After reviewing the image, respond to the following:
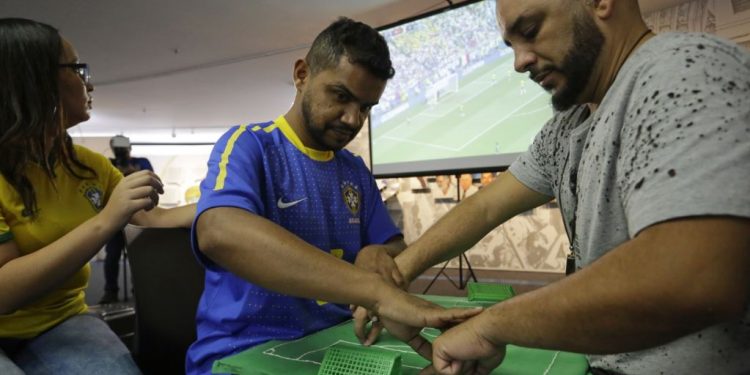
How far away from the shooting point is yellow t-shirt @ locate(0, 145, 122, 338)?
1.16 metres

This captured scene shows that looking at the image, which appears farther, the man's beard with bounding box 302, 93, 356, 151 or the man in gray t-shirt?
the man's beard with bounding box 302, 93, 356, 151

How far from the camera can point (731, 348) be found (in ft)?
2.05

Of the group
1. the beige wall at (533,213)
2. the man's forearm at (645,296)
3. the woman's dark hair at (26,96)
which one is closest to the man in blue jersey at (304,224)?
the man's forearm at (645,296)

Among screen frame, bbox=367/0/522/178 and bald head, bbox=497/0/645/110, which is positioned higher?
bald head, bbox=497/0/645/110

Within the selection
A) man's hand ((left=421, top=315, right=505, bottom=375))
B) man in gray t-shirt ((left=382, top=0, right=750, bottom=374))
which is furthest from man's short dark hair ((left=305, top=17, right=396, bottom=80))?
man's hand ((left=421, top=315, right=505, bottom=375))

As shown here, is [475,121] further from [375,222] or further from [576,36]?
[576,36]

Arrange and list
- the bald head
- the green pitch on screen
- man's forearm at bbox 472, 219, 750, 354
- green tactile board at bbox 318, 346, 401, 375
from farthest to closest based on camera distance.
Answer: the green pitch on screen
the bald head
green tactile board at bbox 318, 346, 401, 375
man's forearm at bbox 472, 219, 750, 354

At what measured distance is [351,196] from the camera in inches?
49.1

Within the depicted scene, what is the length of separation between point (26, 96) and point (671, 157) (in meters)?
1.44

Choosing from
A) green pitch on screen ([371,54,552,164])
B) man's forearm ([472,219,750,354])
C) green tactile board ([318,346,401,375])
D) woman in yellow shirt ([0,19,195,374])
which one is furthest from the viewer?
green pitch on screen ([371,54,552,164])

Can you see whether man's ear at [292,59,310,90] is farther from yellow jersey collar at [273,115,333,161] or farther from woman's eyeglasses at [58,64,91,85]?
woman's eyeglasses at [58,64,91,85]

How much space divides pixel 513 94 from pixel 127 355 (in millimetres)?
1870

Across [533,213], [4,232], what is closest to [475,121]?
[533,213]

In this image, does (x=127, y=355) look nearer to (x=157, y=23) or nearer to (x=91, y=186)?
(x=91, y=186)
